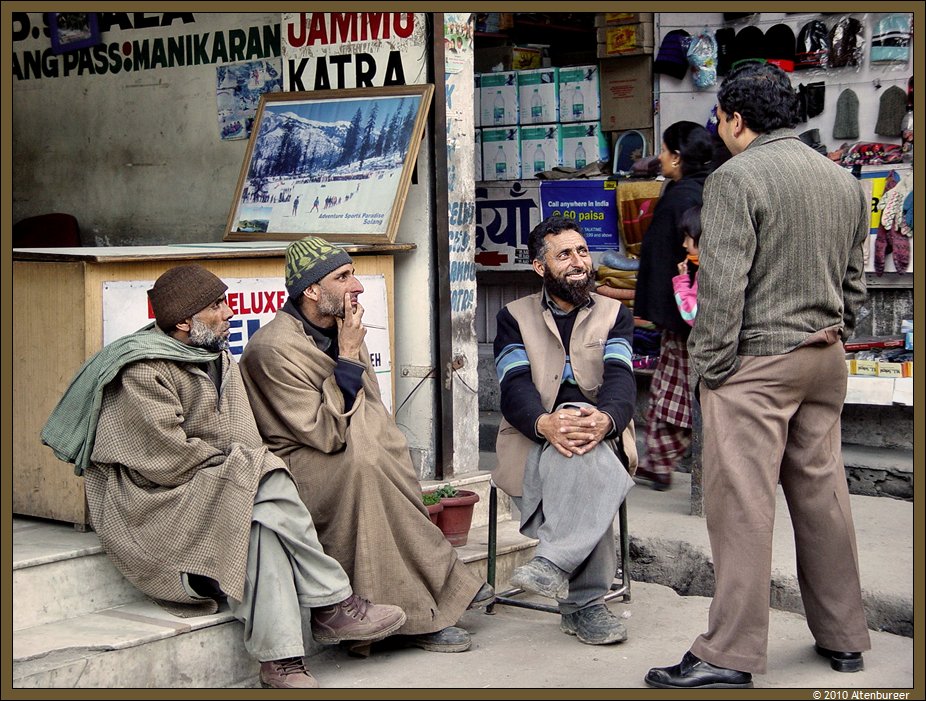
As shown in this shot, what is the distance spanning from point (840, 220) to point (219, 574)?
7.31ft

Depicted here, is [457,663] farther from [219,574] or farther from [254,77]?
[254,77]

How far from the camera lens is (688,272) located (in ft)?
19.9

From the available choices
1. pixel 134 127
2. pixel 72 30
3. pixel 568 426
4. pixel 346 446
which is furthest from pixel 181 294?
pixel 72 30

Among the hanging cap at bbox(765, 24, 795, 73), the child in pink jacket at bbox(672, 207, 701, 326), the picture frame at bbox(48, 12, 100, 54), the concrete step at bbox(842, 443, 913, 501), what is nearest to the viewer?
the child in pink jacket at bbox(672, 207, 701, 326)

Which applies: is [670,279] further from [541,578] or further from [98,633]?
[98,633]

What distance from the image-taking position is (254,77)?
634cm

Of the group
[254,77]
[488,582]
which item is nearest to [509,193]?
[254,77]

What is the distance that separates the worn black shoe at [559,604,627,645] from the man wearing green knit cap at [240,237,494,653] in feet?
1.34

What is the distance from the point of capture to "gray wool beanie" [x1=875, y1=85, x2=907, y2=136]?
7.02 metres

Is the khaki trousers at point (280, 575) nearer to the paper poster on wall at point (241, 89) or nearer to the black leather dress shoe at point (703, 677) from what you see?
the black leather dress shoe at point (703, 677)

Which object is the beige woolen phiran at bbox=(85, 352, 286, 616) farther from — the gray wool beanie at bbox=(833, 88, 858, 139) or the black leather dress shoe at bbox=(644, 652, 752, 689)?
the gray wool beanie at bbox=(833, 88, 858, 139)

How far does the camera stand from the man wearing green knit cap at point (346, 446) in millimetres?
4379

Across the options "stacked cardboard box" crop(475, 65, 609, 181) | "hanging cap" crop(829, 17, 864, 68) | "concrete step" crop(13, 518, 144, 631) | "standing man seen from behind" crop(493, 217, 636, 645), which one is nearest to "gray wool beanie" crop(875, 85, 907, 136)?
"hanging cap" crop(829, 17, 864, 68)

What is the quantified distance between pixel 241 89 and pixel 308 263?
86.8 inches
